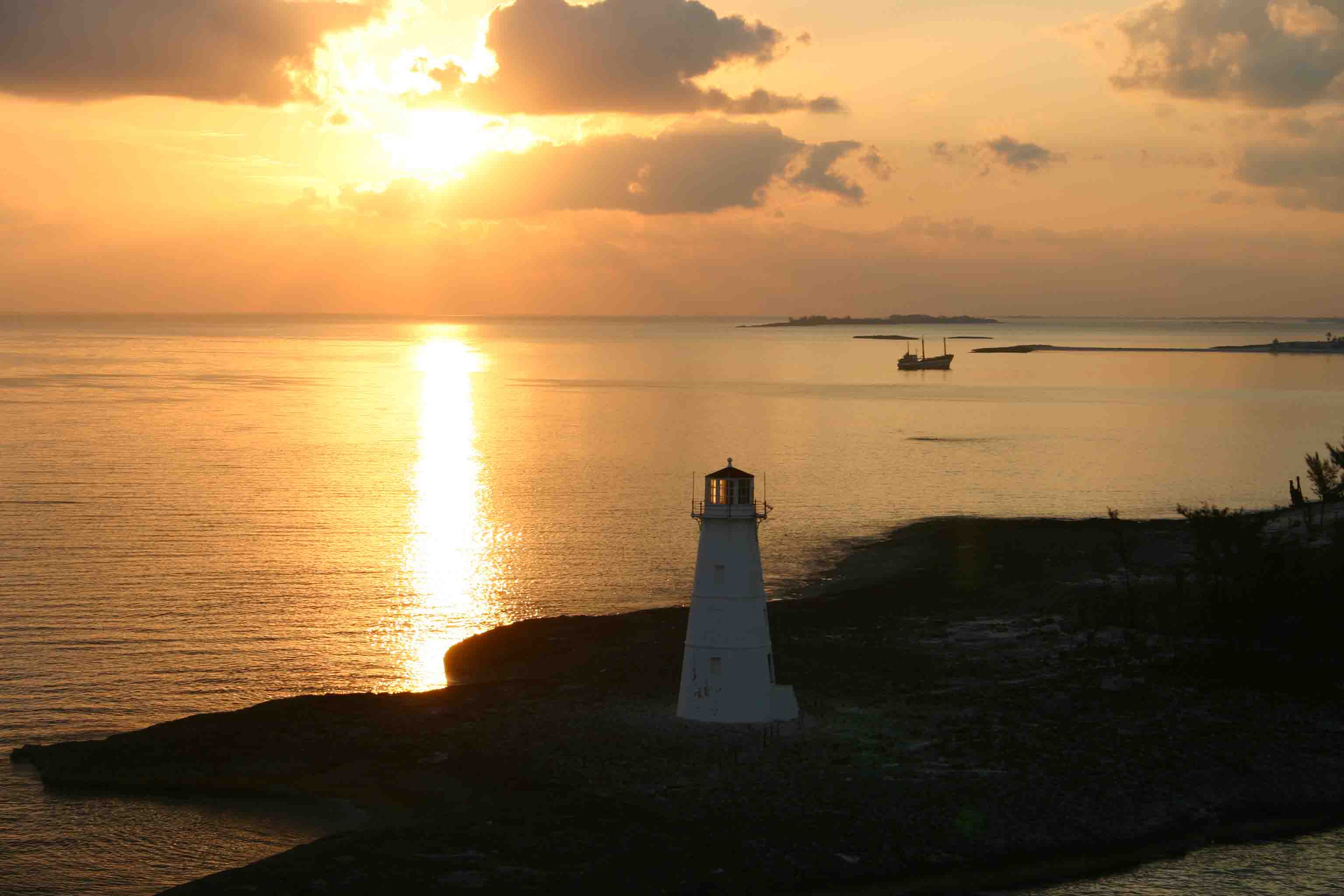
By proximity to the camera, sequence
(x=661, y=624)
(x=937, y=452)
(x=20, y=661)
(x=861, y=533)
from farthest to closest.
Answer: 1. (x=937, y=452)
2. (x=861, y=533)
3. (x=661, y=624)
4. (x=20, y=661)

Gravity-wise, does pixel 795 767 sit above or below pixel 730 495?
below

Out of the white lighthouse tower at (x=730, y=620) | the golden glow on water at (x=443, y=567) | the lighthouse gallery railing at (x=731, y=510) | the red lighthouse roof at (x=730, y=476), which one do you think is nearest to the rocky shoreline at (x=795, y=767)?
the white lighthouse tower at (x=730, y=620)

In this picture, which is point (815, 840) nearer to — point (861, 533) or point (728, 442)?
point (861, 533)

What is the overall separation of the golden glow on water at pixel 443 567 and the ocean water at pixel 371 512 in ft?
0.74

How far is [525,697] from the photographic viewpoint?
35812 mm

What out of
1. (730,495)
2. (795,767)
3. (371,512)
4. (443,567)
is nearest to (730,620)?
(730,495)

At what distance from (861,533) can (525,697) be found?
34.5 m

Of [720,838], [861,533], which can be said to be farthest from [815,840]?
[861,533]

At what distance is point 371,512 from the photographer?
2901 inches

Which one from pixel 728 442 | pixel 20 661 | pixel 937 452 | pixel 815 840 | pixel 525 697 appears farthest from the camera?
pixel 728 442

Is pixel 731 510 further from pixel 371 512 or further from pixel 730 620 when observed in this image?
pixel 371 512

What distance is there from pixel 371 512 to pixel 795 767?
48202mm

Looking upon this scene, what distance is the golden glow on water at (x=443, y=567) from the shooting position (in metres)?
45.0

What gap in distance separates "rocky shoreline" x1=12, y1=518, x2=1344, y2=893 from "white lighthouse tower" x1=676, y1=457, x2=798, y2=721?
0.62m
